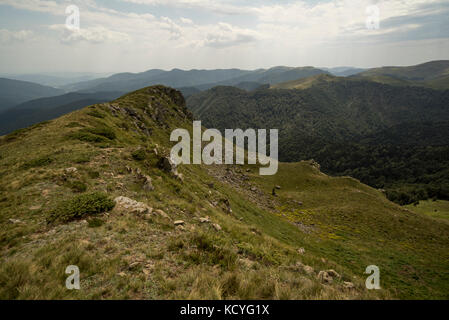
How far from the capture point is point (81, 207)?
9.48 m

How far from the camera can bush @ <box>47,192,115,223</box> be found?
8930 mm

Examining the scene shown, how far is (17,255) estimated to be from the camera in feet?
22.1

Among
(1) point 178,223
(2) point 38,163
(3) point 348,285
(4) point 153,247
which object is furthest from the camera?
(2) point 38,163

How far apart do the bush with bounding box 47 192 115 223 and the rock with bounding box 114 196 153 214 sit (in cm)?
39

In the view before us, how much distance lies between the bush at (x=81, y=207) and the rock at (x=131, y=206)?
39cm

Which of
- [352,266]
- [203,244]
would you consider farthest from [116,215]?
[352,266]

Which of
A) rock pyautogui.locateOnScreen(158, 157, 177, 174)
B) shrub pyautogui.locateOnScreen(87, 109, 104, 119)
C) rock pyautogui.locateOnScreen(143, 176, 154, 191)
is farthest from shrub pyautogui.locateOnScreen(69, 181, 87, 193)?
shrub pyautogui.locateOnScreen(87, 109, 104, 119)

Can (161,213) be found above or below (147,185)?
below

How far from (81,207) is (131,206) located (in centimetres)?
224

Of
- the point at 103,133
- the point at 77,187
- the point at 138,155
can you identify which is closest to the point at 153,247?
the point at 77,187

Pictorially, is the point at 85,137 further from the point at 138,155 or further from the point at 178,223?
the point at 178,223

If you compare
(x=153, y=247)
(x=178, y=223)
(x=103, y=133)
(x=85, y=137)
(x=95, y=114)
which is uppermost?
(x=95, y=114)

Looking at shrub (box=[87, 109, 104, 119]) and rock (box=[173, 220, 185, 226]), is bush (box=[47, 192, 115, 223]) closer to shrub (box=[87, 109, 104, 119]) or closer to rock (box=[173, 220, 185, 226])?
rock (box=[173, 220, 185, 226])
